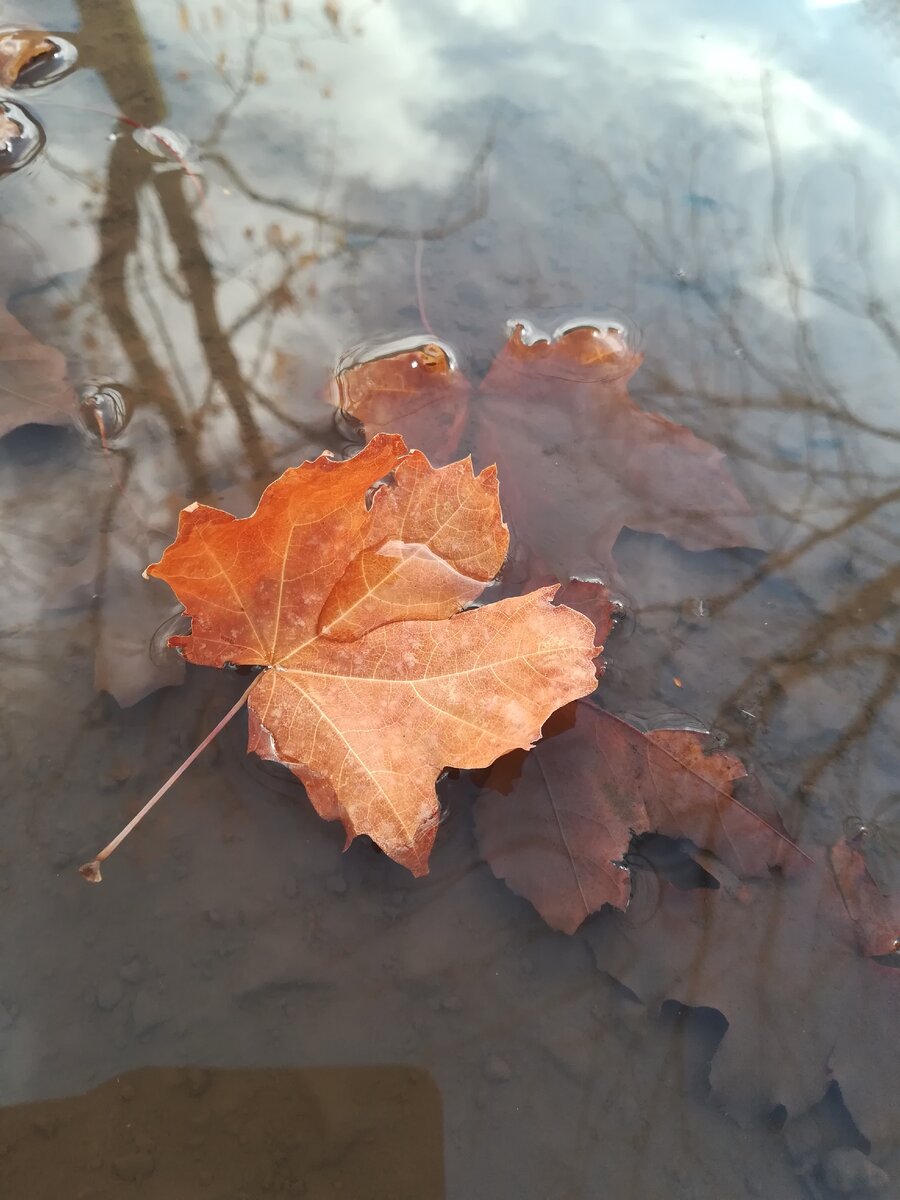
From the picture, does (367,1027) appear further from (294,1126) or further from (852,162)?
(852,162)

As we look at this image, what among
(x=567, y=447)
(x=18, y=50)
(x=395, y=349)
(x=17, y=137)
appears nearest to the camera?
(x=567, y=447)

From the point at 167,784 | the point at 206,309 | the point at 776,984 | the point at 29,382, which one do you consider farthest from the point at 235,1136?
the point at 206,309

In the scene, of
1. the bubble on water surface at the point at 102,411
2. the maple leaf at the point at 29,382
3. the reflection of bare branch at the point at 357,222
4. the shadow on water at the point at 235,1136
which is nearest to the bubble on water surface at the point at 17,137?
the reflection of bare branch at the point at 357,222

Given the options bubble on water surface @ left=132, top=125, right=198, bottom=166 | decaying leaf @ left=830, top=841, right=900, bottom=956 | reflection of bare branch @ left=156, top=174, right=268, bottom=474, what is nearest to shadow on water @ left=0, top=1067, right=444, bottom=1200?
decaying leaf @ left=830, top=841, right=900, bottom=956

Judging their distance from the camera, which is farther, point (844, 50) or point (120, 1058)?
point (844, 50)

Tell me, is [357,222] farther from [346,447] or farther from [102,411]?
[102,411]

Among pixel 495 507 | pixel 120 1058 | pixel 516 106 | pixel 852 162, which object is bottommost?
pixel 120 1058

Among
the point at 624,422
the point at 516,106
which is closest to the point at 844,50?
the point at 516,106

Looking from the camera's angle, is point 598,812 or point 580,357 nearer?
point 598,812
